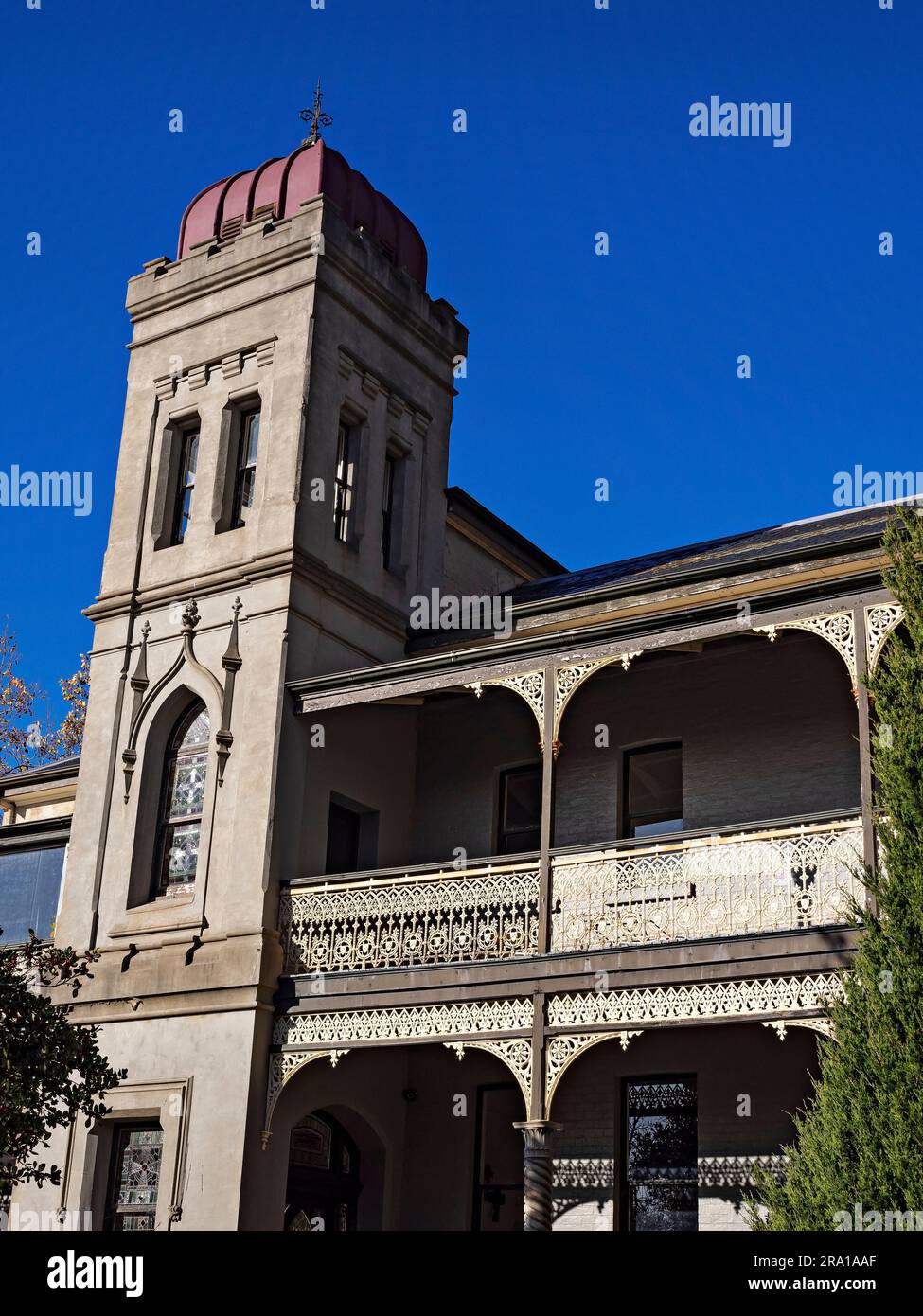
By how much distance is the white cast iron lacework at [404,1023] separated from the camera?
14.5 m

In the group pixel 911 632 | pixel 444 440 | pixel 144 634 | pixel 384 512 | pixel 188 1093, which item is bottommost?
pixel 188 1093

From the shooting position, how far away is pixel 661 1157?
630 inches

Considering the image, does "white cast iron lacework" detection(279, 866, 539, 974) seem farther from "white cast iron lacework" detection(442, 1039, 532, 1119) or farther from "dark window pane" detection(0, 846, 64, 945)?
"dark window pane" detection(0, 846, 64, 945)

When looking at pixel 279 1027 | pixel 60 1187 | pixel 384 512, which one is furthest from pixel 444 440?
pixel 60 1187

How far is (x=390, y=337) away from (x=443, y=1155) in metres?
9.91

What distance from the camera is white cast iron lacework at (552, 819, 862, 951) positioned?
43.1 feet

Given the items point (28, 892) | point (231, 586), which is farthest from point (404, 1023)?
point (28, 892)

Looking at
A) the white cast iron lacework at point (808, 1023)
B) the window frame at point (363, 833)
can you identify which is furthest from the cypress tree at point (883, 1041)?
the window frame at point (363, 833)

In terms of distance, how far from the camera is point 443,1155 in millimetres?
17469

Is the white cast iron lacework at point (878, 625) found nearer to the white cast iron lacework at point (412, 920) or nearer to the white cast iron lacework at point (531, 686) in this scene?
→ the white cast iron lacework at point (531, 686)

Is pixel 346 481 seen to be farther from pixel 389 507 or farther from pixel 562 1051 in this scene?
pixel 562 1051

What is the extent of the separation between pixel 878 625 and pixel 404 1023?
18.9ft

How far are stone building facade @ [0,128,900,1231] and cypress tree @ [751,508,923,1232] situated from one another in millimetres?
716

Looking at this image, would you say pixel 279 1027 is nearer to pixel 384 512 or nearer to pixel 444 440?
pixel 384 512
